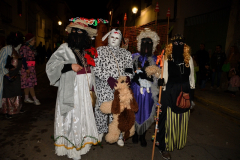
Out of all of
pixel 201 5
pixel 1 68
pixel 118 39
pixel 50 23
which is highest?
pixel 50 23

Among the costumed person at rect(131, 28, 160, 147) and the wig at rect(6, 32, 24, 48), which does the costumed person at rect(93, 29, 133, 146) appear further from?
the wig at rect(6, 32, 24, 48)

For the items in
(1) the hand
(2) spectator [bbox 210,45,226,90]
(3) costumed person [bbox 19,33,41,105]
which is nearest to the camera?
(1) the hand

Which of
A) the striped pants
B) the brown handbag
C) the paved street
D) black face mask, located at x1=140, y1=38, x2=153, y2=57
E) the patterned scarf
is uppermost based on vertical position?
black face mask, located at x1=140, y1=38, x2=153, y2=57

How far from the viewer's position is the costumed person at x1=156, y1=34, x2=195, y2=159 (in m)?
3.13

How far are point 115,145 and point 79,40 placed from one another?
2.18m

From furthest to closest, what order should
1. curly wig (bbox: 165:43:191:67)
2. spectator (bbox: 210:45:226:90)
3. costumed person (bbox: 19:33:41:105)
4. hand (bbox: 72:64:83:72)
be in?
1. spectator (bbox: 210:45:226:90)
2. costumed person (bbox: 19:33:41:105)
3. curly wig (bbox: 165:43:191:67)
4. hand (bbox: 72:64:83:72)

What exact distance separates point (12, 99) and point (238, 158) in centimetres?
545

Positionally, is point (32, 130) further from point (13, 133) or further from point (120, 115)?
point (120, 115)

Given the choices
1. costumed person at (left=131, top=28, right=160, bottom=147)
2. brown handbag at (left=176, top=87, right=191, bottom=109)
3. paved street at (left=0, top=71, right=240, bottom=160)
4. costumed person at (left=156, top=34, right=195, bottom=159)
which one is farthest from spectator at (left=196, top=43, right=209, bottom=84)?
brown handbag at (left=176, top=87, right=191, bottom=109)

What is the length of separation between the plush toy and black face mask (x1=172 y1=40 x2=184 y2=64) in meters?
0.90

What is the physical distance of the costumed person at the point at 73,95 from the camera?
2.92 meters

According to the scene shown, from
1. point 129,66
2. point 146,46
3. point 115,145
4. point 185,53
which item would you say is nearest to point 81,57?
point 129,66

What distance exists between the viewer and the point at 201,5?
12.3 meters

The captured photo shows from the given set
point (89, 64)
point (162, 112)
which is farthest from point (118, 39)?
point (162, 112)
